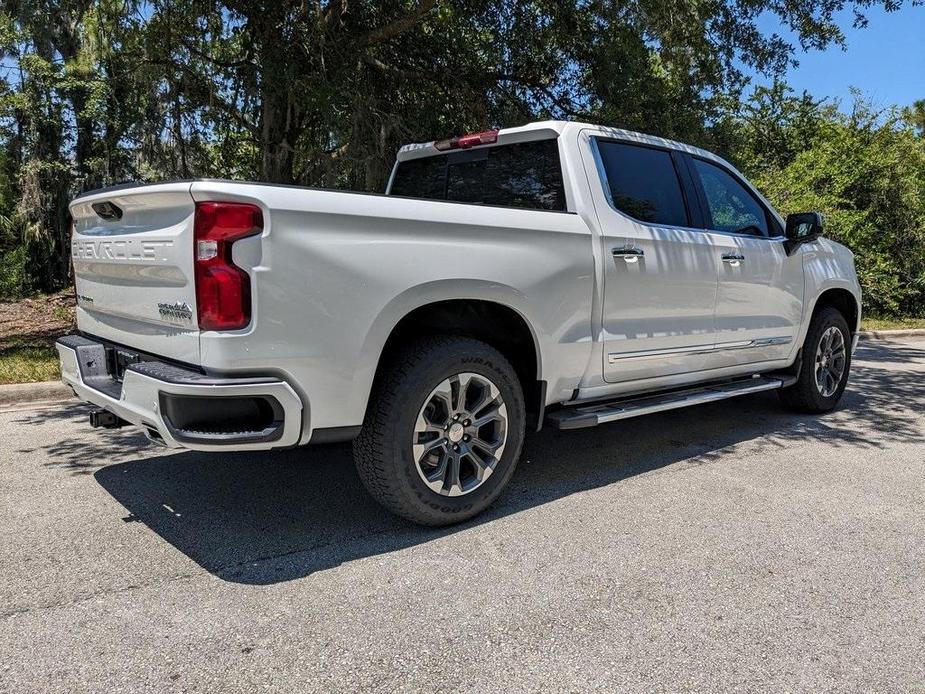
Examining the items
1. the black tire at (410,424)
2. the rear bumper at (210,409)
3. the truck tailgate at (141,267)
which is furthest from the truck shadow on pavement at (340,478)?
the truck tailgate at (141,267)

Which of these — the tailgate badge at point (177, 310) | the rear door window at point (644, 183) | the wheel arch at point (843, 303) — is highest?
the rear door window at point (644, 183)

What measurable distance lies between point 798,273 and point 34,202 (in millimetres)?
13857

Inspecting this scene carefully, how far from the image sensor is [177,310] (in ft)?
9.79

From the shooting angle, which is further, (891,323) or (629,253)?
(891,323)

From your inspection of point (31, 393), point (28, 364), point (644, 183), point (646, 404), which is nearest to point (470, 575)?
point (646, 404)

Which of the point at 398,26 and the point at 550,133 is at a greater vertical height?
the point at 398,26

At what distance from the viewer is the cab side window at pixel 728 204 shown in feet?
16.4

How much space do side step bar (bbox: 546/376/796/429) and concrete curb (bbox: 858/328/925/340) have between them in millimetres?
8054

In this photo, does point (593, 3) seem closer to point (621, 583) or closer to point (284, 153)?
point (284, 153)

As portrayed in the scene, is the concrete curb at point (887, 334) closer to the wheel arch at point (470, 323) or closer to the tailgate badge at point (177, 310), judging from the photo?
the wheel arch at point (470, 323)

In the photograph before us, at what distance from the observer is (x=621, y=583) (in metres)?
3.02

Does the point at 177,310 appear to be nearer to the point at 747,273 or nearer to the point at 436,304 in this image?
the point at 436,304

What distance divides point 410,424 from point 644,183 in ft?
7.34

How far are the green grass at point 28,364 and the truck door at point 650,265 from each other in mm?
5149
